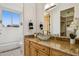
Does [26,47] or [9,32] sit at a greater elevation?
[9,32]

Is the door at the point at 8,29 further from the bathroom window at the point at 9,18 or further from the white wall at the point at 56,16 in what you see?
the white wall at the point at 56,16

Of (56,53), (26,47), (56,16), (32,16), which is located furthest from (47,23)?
(56,53)

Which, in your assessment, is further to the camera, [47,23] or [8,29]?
[47,23]

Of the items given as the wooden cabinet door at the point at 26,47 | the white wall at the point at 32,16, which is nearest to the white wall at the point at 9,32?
the wooden cabinet door at the point at 26,47

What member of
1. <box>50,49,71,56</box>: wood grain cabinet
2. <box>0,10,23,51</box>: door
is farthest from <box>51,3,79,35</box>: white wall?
<box>0,10,23,51</box>: door

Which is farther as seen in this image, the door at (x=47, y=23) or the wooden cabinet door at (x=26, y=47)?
the wooden cabinet door at (x=26, y=47)

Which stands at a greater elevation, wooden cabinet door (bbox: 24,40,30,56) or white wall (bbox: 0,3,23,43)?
white wall (bbox: 0,3,23,43)

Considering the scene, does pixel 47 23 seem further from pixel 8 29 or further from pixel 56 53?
pixel 56 53

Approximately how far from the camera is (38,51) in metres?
2.02

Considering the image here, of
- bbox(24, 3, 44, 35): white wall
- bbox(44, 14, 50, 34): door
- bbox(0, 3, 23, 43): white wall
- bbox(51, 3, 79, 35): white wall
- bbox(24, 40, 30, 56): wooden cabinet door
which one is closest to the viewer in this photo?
bbox(51, 3, 79, 35): white wall

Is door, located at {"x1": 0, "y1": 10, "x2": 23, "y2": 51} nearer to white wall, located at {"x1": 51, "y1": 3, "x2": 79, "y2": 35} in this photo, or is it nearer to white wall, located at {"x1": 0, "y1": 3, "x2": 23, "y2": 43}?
white wall, located at {"x1": 0, "y1": 3, "x2": 23, "y2": 43}

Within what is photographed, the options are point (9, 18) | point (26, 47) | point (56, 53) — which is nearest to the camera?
point (56, 53)

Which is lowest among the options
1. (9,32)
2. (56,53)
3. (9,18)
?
(56,53)

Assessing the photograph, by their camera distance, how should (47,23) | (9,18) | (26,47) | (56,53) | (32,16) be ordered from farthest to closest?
1. (32,16)
2. (26,47)
3. (47,23)
4. (9,18)
5. (56,53)
